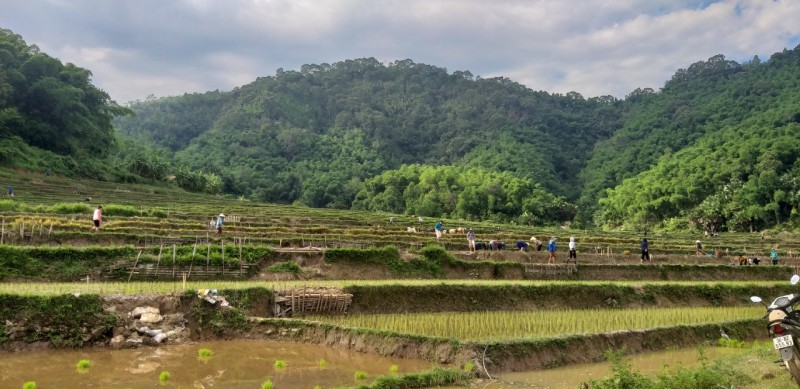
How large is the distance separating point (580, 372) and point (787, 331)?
17.6 feet

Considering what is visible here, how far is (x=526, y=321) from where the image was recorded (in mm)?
18000

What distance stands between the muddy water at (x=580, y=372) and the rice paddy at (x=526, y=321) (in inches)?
51.7

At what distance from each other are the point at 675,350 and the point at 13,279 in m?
20.1

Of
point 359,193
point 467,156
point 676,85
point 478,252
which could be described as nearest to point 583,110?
point 676,85

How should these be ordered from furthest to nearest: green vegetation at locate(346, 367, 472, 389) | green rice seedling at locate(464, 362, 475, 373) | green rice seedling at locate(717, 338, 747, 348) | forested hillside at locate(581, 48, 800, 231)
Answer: forested hillside at locate(581, 48, 800, 231)
green rice seedling at locate(717, 338, 747, 348)
green rice seedling at locate(464, 362, 475, 373)
green vegetation at locate(346, 367, 472, 389)

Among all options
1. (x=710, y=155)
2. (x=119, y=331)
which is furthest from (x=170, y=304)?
(x=710, y=155)

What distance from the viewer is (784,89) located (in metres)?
108

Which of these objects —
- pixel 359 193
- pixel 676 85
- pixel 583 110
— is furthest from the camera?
pixel 583 110

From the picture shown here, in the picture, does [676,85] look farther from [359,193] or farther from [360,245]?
[360,245]

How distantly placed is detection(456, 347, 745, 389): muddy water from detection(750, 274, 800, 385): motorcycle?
5.79ft

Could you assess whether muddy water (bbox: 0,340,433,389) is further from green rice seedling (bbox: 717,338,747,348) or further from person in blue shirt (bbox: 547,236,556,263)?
person in blue shirt (bbox: 547,236,556,263)

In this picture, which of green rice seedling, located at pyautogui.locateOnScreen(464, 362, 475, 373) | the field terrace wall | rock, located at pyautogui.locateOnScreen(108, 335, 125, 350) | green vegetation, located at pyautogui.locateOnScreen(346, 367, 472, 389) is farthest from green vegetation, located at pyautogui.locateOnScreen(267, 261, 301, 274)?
green vegetation, located at pyautogui.locateOnScreen(346, 367, 472, 389)

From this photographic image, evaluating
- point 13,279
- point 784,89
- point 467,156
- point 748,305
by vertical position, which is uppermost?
point 784,89

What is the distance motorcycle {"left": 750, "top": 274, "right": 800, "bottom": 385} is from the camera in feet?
25.8
